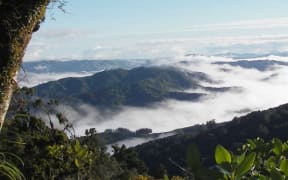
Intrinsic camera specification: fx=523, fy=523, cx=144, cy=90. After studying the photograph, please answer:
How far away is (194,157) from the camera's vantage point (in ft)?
4.22

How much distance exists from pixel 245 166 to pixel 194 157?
4.9 inches

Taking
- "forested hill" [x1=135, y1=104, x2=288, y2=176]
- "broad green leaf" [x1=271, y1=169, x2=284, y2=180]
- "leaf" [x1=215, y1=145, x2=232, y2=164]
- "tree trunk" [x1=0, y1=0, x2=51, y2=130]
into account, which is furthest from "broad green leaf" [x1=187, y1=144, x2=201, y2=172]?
"forested hill" [x1=135, y1=104, x2=288, y2=176]

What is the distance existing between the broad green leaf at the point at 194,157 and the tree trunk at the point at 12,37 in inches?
44.1

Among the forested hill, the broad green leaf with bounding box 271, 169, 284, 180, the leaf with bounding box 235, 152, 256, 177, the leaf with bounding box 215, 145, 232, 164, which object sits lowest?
the forested hill

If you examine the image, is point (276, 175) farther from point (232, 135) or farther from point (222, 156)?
point (232, 135)

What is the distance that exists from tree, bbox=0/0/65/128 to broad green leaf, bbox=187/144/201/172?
1120 millimetres

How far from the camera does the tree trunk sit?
222cm

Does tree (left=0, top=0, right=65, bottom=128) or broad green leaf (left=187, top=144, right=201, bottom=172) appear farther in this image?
tree (left=0, top=0, right=65, bottom=128)

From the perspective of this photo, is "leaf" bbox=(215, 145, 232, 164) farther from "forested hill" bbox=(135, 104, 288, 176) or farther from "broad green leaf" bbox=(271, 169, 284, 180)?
"forested hill" bbox=(135, 104, 288, 176)

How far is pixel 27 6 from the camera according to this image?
2.30 metres

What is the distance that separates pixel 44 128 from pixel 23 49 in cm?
3127

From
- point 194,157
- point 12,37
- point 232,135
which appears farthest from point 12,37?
point 232,135

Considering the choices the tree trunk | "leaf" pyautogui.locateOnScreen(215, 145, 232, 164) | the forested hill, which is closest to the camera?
"leaf" pyautogui.locateOnScreen(215, 145, 232, 164)

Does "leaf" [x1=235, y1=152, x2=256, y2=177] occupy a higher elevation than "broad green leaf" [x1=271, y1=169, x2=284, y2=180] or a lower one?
higher
